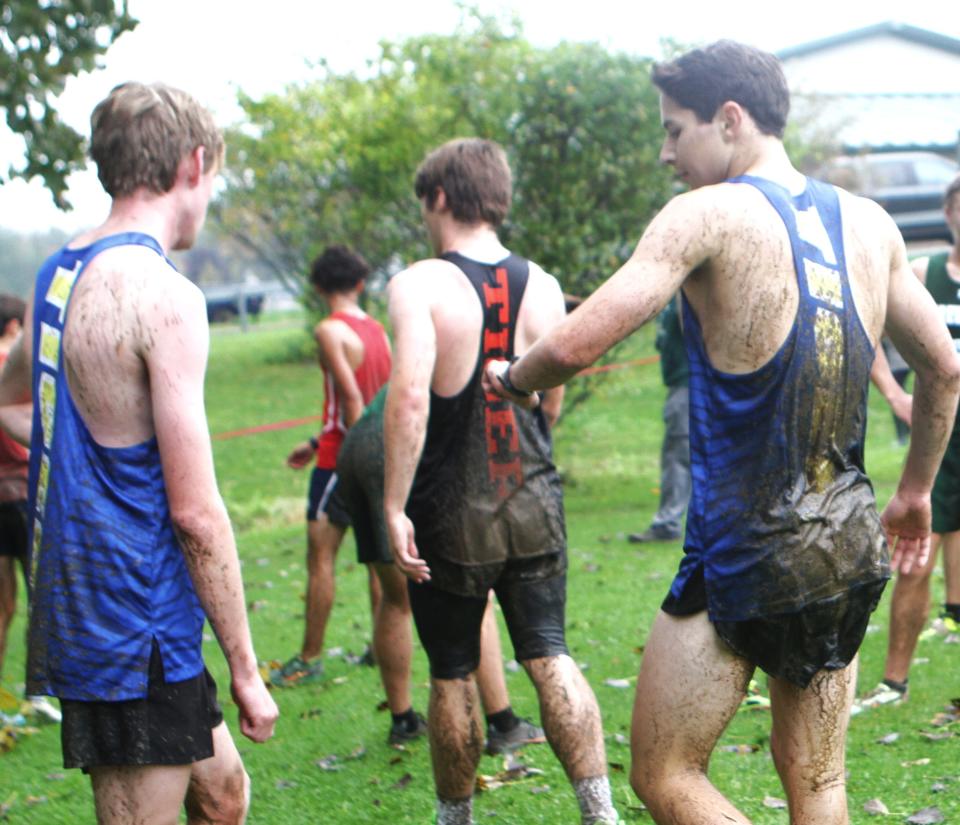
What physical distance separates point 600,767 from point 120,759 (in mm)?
1818

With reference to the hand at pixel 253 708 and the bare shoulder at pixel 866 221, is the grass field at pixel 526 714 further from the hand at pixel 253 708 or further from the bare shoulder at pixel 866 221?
the bare shoulder at pixel 866 221

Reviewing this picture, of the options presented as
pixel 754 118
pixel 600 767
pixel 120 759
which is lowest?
pixel 600 767

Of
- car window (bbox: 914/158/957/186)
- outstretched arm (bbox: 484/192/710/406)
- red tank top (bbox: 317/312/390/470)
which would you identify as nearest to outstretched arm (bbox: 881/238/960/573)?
outstretched arm (bbox: 484/192/710/406)

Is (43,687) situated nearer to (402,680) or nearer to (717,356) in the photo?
(717,356)

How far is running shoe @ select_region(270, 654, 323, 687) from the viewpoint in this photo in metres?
6.95

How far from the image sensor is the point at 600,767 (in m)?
4.23

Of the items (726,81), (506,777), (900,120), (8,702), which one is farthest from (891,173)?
(726,81)

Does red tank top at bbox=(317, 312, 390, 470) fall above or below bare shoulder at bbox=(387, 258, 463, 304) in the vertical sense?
below

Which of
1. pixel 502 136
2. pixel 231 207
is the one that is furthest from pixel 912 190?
pixel 502 136

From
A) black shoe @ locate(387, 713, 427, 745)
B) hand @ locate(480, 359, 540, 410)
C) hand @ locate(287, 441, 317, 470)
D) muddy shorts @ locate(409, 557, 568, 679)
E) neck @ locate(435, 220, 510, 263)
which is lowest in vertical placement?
black shoe @ locate(387, 713, 427, 745)

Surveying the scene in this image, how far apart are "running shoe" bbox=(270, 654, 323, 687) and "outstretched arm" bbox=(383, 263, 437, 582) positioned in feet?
9.47

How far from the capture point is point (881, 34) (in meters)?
52.9

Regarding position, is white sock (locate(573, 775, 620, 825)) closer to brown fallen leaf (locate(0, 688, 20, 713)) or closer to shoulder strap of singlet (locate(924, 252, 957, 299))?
shoulder strap of singlet (locate(924, 252, 957, 299))

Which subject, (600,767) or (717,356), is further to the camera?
(600,767)
